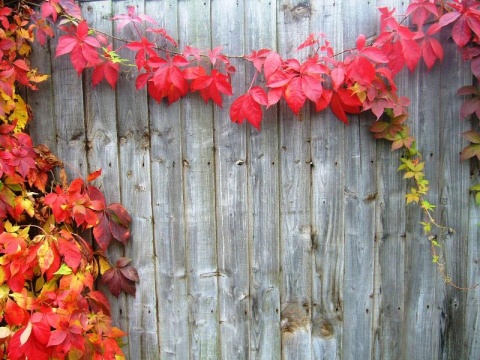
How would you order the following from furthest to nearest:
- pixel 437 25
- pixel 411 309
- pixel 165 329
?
pixel 165 329 < pixel 411 309 < pixel 437 25

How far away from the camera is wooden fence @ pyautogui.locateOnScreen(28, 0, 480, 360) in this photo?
5.59ft

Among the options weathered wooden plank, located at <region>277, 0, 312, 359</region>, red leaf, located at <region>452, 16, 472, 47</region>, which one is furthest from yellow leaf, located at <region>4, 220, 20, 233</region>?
red leaf, located at <region>452, 16, 472, 47</region>

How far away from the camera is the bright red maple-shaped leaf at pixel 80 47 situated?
1652mm

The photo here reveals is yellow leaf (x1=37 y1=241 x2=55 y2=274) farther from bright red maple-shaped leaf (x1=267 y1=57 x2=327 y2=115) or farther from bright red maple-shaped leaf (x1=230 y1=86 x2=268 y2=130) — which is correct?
bright red maple-shaped leaf (x1=267 y1=57 x2=327 y2=115)

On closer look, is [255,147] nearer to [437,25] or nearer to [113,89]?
[113,89]

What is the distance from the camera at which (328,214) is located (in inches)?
69.5

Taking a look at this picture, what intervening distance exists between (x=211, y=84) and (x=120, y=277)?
916mm

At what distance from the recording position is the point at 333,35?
1682 mm

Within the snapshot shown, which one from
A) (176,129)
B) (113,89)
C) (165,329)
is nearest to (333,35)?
(176,129)

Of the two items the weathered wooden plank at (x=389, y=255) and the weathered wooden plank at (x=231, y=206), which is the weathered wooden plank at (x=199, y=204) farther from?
the weathered wooden plank at (x=389, y=255)

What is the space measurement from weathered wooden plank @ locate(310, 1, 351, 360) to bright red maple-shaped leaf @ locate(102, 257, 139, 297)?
80cm

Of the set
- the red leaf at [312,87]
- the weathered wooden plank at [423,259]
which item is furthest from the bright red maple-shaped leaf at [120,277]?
the weathered wooden plank at [423,259]

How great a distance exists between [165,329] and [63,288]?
49cm

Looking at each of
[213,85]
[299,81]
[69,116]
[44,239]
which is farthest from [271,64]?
[44,239]
